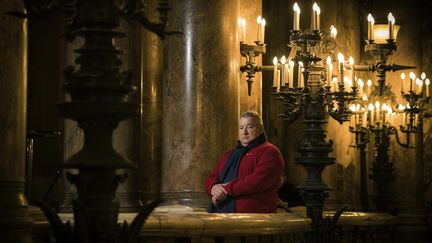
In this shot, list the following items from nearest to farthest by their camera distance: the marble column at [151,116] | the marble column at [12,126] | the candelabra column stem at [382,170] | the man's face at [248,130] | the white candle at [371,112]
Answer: the marble column at [12,126] < the man's face at [248,130] < the marble column at [151,116] < the white candle at [371,112] < the candelabra column stem at [382,170]

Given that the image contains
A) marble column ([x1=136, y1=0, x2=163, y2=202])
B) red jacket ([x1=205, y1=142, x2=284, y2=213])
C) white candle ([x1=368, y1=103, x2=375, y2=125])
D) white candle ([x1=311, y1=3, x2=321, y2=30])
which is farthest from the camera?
white candle ([x1=368, y1=103, x2=375, y2=125])

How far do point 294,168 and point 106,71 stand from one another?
1135 centimetres

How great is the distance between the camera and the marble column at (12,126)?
779 cm

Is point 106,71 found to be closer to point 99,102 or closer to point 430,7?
point 99,102

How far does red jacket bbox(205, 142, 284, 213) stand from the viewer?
11353 millimetres

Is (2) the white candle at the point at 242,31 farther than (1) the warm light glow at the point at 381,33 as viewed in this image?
Yes

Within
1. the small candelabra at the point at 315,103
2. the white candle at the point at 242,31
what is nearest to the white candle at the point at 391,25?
the small candelabra at the point at 315,103

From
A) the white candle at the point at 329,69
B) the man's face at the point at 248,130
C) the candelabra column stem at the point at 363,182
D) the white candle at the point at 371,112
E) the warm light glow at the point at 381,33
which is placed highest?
the warm light glow at the point at 381,33

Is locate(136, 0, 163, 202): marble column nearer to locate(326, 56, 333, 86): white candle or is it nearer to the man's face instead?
locate(326, 56, 333, 86): white candle

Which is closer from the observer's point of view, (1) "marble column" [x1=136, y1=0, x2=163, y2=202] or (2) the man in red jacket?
(2) the man in red jacket

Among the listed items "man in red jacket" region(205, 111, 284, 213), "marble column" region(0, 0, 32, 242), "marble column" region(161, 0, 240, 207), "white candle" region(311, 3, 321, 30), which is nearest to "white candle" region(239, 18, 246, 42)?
"marble column" region(161, 0, 240, 207)

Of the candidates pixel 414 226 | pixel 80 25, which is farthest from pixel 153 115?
pixel 80 25

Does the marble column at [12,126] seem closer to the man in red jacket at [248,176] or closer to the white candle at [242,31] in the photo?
the man in red jacket at [248,176]

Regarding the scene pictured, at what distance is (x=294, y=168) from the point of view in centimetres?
1806
